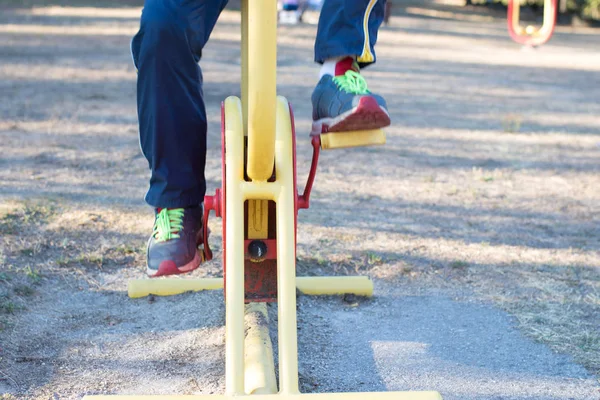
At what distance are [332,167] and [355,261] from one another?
122cm

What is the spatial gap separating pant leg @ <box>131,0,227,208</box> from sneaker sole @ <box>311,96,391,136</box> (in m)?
0.34

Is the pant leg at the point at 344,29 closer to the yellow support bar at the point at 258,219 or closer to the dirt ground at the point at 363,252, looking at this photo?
the yellow support bar at the point at 258,219

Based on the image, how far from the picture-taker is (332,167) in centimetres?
367

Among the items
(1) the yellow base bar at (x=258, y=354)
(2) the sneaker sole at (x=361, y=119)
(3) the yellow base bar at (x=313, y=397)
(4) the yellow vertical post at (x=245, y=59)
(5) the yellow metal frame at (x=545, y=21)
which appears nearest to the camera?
(3) the yellow base bar at (x=313, y=397)

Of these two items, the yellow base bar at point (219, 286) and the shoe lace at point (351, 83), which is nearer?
the shoe lace at point (351, 83)

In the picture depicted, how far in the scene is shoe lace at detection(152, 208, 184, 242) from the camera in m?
1.82

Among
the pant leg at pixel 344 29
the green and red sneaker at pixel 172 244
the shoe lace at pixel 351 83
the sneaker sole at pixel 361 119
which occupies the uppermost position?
the pant leg at pixel 344 29

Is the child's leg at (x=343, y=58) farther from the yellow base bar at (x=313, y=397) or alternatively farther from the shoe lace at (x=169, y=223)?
the yellow base bar at (x=313, y=397)

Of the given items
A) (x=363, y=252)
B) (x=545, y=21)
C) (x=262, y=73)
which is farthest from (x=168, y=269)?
(x=545, y=21)

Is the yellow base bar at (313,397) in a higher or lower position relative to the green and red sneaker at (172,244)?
lower

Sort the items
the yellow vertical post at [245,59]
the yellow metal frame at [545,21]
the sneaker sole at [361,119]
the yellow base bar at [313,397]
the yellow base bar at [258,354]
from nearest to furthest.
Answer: the yellow base bar at [313,397], the yellow base bar at [258,354], the sneaker sole at [361,119], the yellow vertical post at [245,59], the yellow metal frame at [545,21]

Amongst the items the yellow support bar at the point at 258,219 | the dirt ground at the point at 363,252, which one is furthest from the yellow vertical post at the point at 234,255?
the dirt ground at the point at 363,252

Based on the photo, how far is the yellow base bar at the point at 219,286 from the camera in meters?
2.17

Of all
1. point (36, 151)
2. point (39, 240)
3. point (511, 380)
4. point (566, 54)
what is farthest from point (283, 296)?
point (566, 54)
